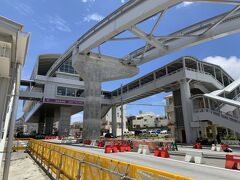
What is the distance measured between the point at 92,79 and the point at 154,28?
14054 mm

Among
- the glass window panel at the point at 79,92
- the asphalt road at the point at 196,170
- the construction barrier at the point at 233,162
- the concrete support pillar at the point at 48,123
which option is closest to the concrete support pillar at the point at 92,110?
the asphalt road at the point at 196,170

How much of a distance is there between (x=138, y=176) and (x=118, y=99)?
52.1 meters

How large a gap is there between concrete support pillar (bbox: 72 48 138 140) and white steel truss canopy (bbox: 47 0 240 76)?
180 centimetres

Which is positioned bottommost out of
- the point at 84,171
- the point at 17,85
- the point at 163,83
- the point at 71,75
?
the point at 84,171

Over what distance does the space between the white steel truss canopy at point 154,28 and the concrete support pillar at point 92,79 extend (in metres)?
1.80

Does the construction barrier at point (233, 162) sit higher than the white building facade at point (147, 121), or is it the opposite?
the white building facade at point (147, 121)

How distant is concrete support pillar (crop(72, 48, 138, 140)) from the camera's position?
Answer: 2989cm

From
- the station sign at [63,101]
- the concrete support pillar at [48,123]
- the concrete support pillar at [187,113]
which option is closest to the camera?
the concrete support pillar at [187,113]

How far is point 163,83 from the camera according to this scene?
38.4 meters

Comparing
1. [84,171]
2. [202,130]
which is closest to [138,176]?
[84,171]

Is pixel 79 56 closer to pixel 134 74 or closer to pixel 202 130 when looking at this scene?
pixel 134 74

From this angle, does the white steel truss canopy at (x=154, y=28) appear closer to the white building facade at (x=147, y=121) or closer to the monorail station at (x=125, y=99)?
the monorail station at (x=125, y=99)

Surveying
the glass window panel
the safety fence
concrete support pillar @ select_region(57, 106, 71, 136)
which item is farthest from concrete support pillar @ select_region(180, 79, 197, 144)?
concrete support pillar @ select_region(57, 106, 71, 136)

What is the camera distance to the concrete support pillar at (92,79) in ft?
98.1
